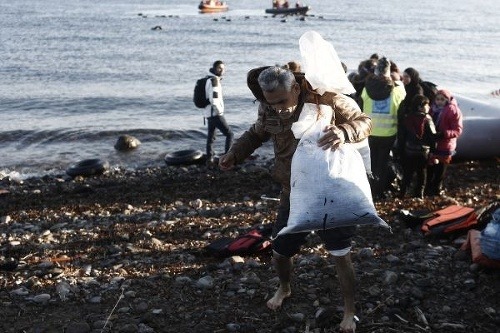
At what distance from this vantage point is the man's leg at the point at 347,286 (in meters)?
4.72

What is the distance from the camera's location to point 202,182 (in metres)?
12.6

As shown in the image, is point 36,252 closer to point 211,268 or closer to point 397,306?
point 211,268

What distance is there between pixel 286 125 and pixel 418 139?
4.90 meters

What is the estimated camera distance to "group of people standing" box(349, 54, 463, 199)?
8.92 m

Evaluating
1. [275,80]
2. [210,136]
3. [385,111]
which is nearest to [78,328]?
[275,80]

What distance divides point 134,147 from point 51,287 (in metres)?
12.4

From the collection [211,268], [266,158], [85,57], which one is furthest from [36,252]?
[85,57]

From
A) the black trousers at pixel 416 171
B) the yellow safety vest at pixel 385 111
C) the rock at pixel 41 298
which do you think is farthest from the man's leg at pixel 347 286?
the black trousers at pixel 416 171

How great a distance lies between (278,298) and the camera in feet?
17.8

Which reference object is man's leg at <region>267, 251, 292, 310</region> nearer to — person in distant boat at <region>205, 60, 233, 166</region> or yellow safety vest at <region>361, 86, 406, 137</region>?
yellow safety vest at <region>361, 86, 406, 137</region>

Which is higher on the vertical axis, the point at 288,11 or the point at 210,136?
the point at 288,11

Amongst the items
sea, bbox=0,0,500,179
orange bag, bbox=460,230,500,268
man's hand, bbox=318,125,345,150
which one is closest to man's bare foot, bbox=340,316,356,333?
man's hand, bbox=318,125,345,150

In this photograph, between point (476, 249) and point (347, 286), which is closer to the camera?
point (347, 286)

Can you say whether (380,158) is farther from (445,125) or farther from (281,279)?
(281,279)
